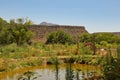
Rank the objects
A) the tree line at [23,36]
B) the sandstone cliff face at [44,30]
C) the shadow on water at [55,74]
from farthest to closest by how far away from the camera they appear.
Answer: the sandstone cliff face at [44,30] < the tree line at [23,36] < the shadow on water at [55,74]

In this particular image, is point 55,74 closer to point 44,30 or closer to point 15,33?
point 15,33

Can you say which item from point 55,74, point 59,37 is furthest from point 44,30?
point 55,74

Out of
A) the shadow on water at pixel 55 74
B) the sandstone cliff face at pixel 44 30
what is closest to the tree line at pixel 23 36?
the sandstone cliff face at pixel 44 30

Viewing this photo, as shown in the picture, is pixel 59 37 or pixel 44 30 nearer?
pixel 59 37

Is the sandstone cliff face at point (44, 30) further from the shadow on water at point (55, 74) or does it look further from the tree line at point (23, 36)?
the shadow on water at point (55, 74)

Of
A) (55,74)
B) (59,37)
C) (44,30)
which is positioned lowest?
(55,74)

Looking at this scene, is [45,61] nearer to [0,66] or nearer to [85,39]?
[0,66]

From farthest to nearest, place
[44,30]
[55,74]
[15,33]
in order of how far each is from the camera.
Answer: [44,30] → [15,33] → [55,74]

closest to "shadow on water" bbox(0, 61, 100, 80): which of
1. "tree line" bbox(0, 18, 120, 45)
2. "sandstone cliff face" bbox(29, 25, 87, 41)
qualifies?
"tree line" bbox(0, 18, 120, 45)

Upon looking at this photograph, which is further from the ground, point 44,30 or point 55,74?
point 44,30

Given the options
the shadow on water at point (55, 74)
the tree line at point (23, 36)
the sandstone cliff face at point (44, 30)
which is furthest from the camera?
the sandstone cliff face at point (44, 30)

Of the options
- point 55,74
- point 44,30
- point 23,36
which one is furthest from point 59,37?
point 55,74

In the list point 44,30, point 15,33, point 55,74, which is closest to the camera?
point 55,74

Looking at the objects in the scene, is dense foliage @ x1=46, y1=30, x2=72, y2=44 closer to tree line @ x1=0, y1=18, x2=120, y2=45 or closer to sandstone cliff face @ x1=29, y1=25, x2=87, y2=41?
tree line @ x1=0, y1=18, x2=120, y2=45
